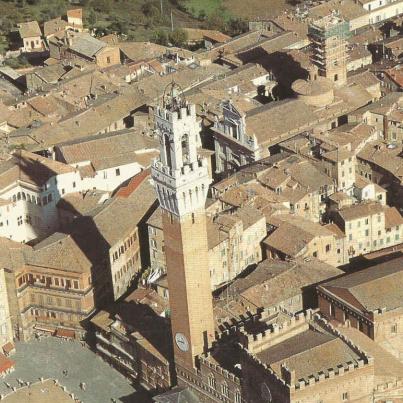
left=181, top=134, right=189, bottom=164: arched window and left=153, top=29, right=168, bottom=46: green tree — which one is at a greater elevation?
left=153, top=29, right=168, bottom=46: green tree

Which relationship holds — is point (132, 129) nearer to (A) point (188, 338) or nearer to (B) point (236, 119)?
(B) point (236, 119)

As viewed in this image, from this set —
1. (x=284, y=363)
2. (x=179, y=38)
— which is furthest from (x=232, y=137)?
(x=179, y=38)

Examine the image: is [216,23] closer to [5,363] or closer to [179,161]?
[5,363]

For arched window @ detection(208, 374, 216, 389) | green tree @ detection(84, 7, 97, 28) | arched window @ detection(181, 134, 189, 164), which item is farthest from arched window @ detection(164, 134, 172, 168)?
green tree @ detection(84, 7, 97, 28)

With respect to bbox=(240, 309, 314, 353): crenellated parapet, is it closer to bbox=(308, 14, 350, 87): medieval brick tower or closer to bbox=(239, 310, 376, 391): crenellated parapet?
bbox=(239, 310, 376, 391): crenellated parapet

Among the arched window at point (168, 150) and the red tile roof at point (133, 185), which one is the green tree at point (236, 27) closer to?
the red tile roof at point (133, 185)

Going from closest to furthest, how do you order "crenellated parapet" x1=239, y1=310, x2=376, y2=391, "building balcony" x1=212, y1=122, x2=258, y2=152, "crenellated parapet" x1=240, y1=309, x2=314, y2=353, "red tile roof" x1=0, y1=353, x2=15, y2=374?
1. "crenellated parapet" x1=239, y1=310, x2=376, y2=391
2. "crenellated parapet" x1=240, y1=309, x2=314, y2=353
3. "red tile roof" x1=0, y1=353, x2=15, y2=374
4. "building balcony" x1=212, y1=122, x2=258, y2=152

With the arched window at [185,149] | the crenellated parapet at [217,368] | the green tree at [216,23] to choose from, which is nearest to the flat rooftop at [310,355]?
the crenellated parapet at [217,368]

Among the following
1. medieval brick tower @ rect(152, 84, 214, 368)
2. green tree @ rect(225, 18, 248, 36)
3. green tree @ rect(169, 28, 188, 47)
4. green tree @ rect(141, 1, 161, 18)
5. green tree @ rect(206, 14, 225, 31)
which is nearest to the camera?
medieval brick tower @ rect(152, 84, 214, 368)
